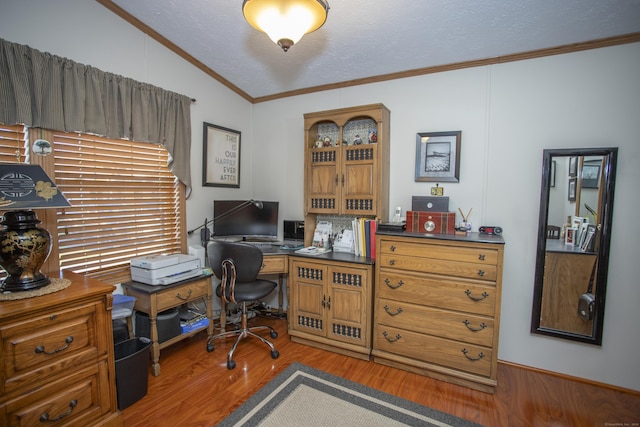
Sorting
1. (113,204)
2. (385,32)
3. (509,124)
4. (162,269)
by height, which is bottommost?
(162,269)

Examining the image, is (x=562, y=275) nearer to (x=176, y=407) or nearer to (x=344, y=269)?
(x=344, y=269)

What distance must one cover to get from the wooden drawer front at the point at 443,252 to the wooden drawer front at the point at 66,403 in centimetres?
201

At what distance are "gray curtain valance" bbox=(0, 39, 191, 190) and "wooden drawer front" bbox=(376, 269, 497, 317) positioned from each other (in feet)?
6.65

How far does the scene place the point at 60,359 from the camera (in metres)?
1.53

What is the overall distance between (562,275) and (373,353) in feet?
5.16

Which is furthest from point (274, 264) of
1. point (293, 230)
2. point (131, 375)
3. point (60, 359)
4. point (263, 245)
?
point (60, 359)

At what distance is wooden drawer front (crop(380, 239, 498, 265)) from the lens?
6.76ft

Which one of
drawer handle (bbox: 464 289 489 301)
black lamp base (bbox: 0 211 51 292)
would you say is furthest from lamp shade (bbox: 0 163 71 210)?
drawer handle (bbox: 464 289 489 301)

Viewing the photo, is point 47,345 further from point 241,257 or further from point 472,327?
point 472,327

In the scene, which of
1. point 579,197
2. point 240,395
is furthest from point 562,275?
point 240,395

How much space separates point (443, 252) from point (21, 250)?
2511mm

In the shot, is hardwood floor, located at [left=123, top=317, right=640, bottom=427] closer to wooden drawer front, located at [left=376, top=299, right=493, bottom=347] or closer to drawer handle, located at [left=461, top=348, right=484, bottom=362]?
drawer handle, located at [left=461, top=348, right=484, bottom=362]

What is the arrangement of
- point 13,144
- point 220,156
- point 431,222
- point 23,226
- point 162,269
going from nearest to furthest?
point 23,226, point 13,144, point 162,269, point 431,222, point 220,156

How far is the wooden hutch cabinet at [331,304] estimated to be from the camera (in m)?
2.48
